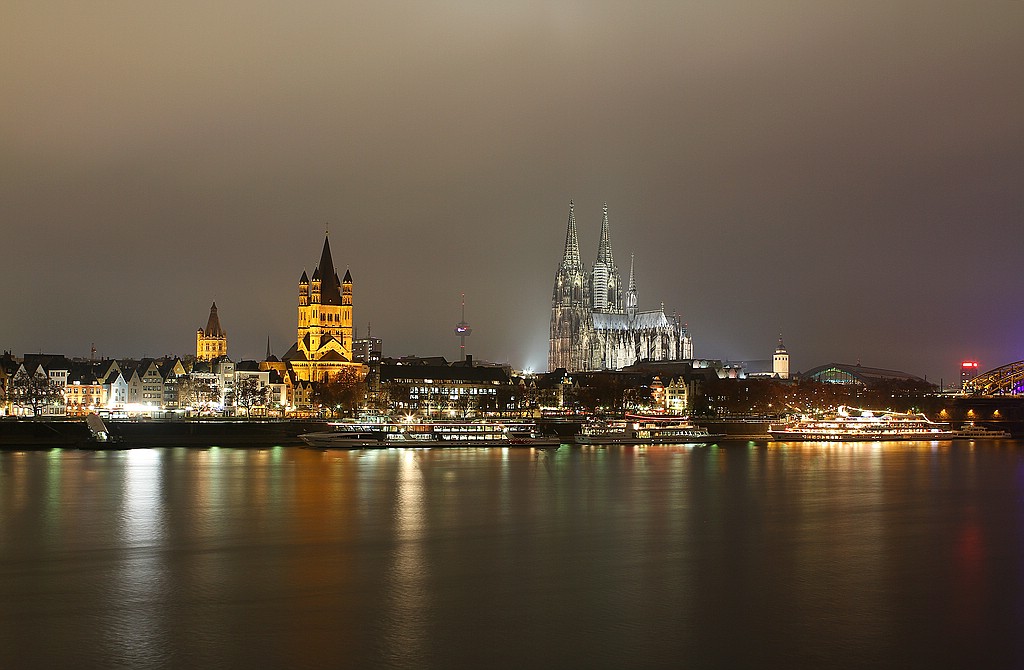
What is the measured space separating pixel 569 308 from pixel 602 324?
5.22m

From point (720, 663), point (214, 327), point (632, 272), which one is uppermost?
point (632, 272)

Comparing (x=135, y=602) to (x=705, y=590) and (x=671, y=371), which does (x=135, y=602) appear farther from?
Answer: (x=671, y=371)

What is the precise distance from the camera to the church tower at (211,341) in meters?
120

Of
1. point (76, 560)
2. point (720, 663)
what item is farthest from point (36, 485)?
point (720, 663)

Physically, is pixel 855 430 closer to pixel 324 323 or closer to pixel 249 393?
pixel 249 393

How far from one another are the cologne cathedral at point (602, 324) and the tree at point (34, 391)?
77904 millimetres

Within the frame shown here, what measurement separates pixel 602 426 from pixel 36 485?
46.7 metres

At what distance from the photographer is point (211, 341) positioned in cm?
12062

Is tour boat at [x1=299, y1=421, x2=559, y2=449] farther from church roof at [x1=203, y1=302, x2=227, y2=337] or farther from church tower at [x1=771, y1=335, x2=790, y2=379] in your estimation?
church tower at [x1=771, y1=335, x2=790, y2=379]

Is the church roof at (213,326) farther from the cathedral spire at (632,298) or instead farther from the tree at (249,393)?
the cathedral spire at (632,298)

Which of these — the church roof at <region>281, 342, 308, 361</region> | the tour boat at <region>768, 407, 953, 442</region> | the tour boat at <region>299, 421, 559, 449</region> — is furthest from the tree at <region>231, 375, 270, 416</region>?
the tour boat at <region>768, 407, 953, 442</region>

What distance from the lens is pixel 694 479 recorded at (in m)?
43.2

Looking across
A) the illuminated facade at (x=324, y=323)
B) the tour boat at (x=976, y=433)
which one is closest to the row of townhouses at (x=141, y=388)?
the illuminated facade at (x=324, y=323)

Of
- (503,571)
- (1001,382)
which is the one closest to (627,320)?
(1001,382)
